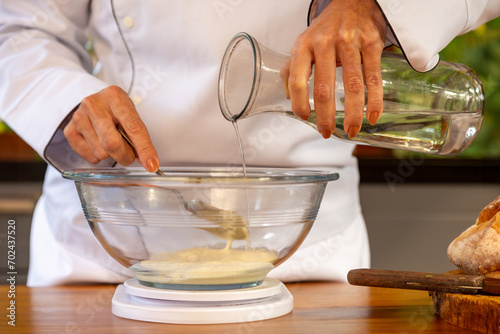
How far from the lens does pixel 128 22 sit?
1.08 m

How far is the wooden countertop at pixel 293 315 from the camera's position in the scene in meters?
0.67

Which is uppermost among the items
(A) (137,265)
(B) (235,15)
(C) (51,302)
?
(B) (235,15)

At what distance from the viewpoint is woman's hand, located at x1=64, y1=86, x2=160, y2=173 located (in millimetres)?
844

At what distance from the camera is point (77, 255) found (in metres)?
1.14

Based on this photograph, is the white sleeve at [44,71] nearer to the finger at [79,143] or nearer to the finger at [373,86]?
the finger at [79,143]

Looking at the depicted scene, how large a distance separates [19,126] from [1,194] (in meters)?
1.06

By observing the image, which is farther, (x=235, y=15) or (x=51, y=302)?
(x=235, y=15)

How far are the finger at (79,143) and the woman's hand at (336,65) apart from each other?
349mm

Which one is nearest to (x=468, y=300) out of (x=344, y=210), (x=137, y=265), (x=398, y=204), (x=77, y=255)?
(x=137, y=265)

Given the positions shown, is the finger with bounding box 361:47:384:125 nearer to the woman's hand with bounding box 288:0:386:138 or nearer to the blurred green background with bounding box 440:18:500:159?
the woman's hand with bounding box 288:0:386:138

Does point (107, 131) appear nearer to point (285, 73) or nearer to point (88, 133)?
point (88, 133)

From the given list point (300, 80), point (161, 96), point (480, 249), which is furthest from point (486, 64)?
point (300, 80)

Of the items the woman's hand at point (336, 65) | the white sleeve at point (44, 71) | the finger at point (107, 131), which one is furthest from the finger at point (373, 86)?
the white sleeve at point (44, 71)

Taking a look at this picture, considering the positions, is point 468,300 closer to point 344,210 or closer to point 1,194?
point 344,210
